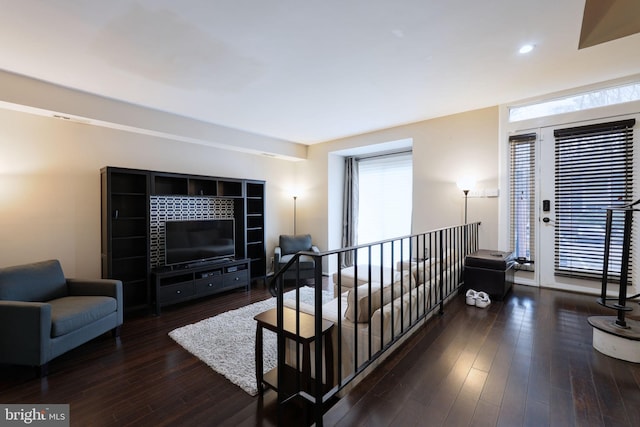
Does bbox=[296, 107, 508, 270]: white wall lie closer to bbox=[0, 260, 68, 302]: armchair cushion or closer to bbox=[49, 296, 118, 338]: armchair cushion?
bbox=[49, 296, 118, 338]: armchair cushion

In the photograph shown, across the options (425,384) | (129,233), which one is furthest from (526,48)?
(129,233)

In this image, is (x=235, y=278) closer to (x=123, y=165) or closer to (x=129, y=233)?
(x=129, y=233)

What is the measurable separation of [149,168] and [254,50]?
2.76 metres

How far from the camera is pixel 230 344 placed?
9.37ft

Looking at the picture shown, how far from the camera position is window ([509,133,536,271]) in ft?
12.8

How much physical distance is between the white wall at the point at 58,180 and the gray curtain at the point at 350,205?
3.64 metres

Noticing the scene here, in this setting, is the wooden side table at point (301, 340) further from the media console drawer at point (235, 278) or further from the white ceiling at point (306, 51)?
the media console drawer at point (235, 278)

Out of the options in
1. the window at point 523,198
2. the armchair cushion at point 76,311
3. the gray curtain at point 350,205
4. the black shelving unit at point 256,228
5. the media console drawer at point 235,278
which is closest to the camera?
the armchair cushion at point 76,311

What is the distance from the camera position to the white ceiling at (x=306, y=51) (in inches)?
79.5

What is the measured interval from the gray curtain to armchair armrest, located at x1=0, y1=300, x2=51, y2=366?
485cm

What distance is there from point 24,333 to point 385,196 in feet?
17.7

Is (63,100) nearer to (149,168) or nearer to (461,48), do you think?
(149,168)

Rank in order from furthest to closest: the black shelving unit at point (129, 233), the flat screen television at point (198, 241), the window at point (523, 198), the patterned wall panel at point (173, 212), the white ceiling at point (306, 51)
Result: 1. the patterned wall panel at point (173, 212)
2. the flat screen television at point (198, 241)
3. the window at point (523, 198)
4. the black shelving unit at point (129, 233)
5. the white ceiling at point (306, 51)

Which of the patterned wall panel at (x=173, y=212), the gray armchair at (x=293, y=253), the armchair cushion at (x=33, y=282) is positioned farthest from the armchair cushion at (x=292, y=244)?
the armchair cushion at (x=33, y=282)
